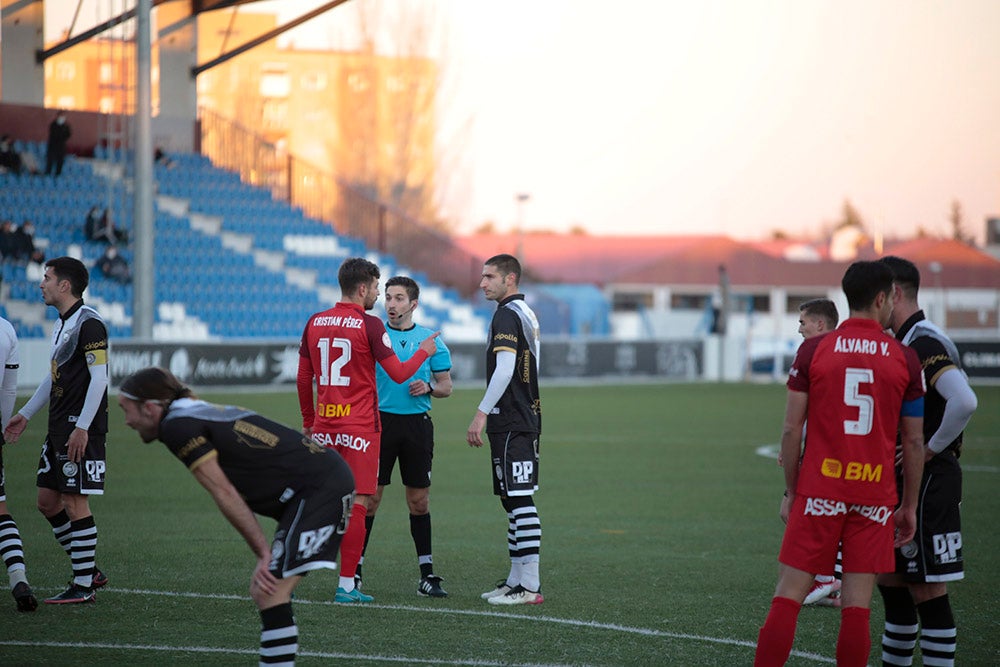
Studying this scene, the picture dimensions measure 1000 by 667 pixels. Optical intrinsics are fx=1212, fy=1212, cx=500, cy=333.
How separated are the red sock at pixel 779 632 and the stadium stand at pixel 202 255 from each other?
22.6m

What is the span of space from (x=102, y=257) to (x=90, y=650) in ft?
77.2

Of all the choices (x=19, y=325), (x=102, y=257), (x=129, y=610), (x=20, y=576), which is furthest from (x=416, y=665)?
(x=102, y=257)

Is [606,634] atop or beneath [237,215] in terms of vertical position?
beneath

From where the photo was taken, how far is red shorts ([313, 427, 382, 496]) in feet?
24.6

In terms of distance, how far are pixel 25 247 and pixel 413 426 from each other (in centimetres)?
2122

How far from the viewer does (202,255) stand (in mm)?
32219

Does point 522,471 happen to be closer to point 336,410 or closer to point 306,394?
point 336,410

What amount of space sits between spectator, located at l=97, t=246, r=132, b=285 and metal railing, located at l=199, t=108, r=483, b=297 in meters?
8.43

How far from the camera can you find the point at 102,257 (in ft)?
93.3

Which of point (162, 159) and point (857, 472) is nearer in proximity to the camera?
point (857, 472)

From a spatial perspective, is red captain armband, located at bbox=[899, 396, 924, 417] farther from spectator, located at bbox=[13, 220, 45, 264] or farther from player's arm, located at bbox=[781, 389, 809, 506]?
spectator, located at bbox=[13, 220, 45, 264]

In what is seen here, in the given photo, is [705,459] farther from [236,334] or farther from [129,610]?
[236,334]

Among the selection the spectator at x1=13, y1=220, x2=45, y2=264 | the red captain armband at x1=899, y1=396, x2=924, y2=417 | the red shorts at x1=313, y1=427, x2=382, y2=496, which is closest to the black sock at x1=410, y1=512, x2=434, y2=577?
the red shorts at x1=313, y1=427, x2=382, y2=496

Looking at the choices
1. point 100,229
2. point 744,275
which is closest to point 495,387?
point 100,229
